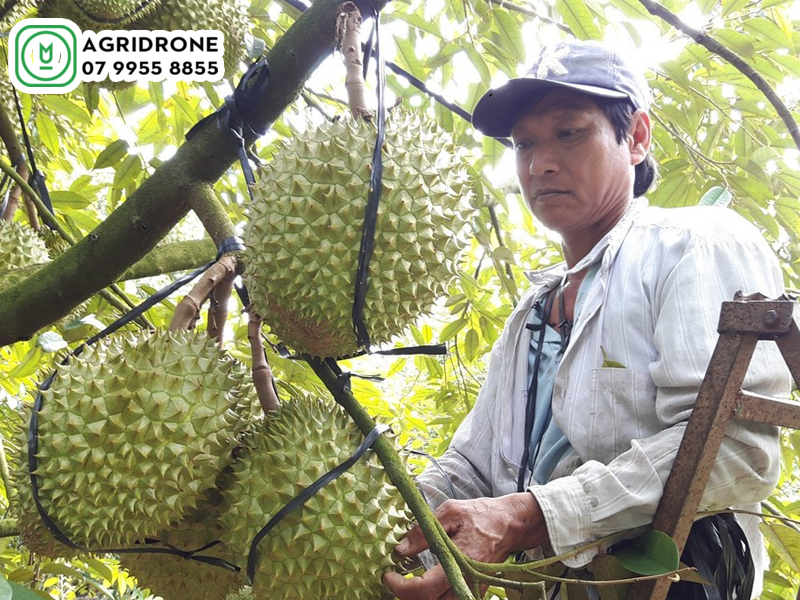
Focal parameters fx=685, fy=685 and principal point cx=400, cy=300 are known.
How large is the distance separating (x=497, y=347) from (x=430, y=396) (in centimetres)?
117

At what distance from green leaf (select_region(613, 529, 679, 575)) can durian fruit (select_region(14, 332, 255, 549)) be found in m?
0.73

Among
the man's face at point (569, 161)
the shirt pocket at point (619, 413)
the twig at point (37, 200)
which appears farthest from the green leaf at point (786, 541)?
the twig at point (37, 200)

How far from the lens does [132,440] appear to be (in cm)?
117

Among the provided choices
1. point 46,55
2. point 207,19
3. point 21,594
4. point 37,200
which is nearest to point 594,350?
point 21,594

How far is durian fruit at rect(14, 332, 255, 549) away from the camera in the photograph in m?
1.16

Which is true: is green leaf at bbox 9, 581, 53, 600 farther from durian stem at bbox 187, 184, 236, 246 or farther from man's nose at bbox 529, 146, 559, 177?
man's nose at bbox 529, 146, 559, 177

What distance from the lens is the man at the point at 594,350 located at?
129 cm

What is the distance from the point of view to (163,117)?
104 inches

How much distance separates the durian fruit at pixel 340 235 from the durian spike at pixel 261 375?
43 millimetres

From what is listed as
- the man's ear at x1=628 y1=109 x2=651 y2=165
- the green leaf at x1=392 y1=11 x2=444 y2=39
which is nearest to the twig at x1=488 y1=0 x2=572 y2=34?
the green leaf at x1=392 y1=11 x2=444 y2=39

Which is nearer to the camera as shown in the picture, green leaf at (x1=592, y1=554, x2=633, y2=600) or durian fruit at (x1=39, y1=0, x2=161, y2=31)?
green leaf at (x1=592, y1=554, x2=633, y2=600)

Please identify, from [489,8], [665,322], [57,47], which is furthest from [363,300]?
[57,47]

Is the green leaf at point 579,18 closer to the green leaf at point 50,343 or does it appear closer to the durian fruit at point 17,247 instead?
the green leaf at point 50,343

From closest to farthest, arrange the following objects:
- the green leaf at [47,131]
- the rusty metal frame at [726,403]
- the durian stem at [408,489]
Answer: the durian stem at [408,489] → the rusty metal frame at [726,403] → the green leaf at [47,131]
